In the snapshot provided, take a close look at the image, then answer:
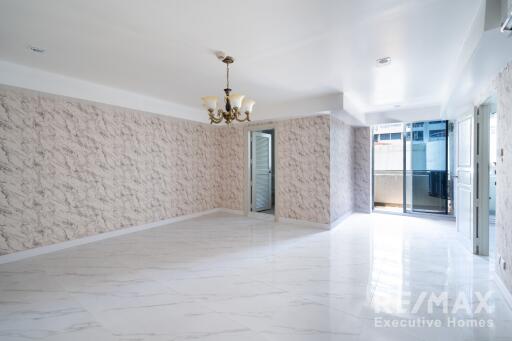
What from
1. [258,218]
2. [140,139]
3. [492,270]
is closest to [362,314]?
[492,270]

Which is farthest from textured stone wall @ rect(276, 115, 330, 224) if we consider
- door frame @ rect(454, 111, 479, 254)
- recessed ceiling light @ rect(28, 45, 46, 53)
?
recessed ceiling light @ rect(28, 45, 46, 53)

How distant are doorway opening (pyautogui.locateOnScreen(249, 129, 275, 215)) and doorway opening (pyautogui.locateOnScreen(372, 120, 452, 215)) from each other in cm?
276

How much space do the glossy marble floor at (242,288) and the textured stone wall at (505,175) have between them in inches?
14.4

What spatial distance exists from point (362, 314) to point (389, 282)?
0.77 metres

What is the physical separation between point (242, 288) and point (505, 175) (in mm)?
2814

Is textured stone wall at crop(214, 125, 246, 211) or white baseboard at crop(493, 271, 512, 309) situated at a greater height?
textured stone wall at crop(214, 125, 246, 211)

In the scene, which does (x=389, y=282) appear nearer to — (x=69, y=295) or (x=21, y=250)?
(x=69, y=295)

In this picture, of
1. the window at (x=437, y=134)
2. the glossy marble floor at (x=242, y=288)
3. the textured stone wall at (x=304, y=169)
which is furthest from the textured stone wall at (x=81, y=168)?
the window at (x=437, y=134)

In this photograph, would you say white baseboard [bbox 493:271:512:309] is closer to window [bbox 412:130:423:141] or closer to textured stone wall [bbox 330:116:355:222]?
textured stone wall [bbox 330:116:355:222]

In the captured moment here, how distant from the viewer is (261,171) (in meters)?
6.37

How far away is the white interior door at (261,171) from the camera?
6.03 meters

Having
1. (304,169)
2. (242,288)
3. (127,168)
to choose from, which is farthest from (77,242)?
(304,169)

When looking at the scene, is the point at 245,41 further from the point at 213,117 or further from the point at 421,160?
the point at 421,160

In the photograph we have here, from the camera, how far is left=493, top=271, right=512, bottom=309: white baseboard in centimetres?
215
